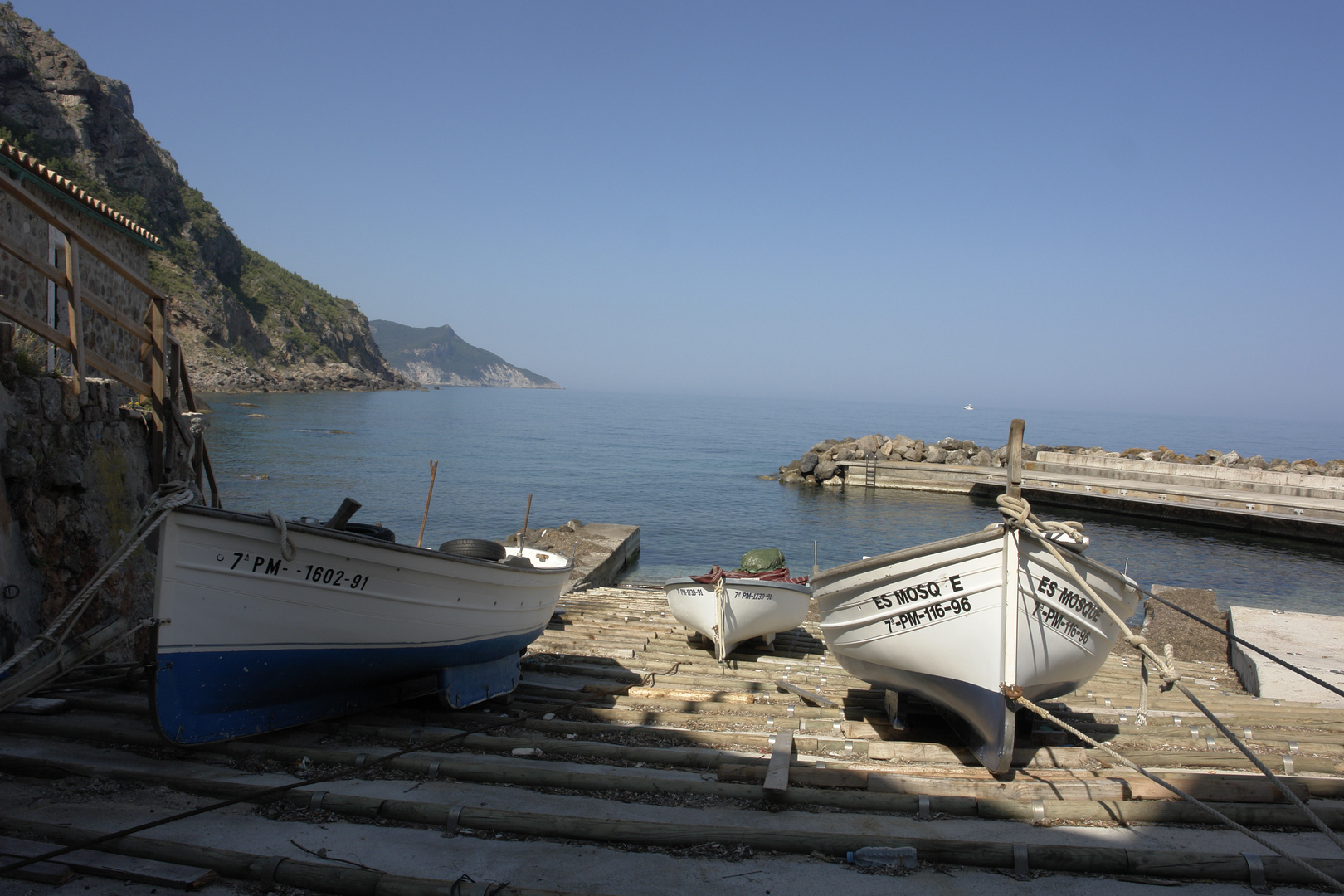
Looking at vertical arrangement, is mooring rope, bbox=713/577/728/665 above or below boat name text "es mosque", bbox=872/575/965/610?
below

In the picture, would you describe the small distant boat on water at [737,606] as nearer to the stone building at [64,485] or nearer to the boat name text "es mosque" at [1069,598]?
the boat name text "es mosque" at [1069,598]

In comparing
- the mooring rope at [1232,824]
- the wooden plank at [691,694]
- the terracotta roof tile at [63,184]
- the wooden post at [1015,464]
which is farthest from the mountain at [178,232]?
the mooring rope at [1232,824]

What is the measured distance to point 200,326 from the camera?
85938mm

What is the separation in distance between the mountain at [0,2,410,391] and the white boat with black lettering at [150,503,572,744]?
61.7 metres

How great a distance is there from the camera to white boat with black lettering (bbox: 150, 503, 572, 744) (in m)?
4.65

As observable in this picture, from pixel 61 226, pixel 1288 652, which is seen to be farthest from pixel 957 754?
pixel 61 226

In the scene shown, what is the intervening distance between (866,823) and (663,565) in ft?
60.8

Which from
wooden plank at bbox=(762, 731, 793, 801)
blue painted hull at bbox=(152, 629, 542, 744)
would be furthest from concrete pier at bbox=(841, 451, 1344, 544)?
blue painted hull at bbox=(152, 629, 542, 744)

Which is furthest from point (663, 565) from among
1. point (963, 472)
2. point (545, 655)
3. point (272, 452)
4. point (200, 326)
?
point (200, 326)

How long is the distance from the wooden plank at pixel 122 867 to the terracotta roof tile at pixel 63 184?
1127 centimetres

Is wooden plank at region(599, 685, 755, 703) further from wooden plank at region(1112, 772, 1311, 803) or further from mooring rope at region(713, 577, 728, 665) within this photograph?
wooden plank at region(1112, 772, 1311, 803)

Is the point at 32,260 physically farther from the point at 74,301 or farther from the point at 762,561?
the point at 762,561

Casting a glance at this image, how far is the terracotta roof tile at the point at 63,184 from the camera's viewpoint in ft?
37.4

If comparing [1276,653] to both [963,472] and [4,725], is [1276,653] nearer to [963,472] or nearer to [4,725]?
[4,725]
